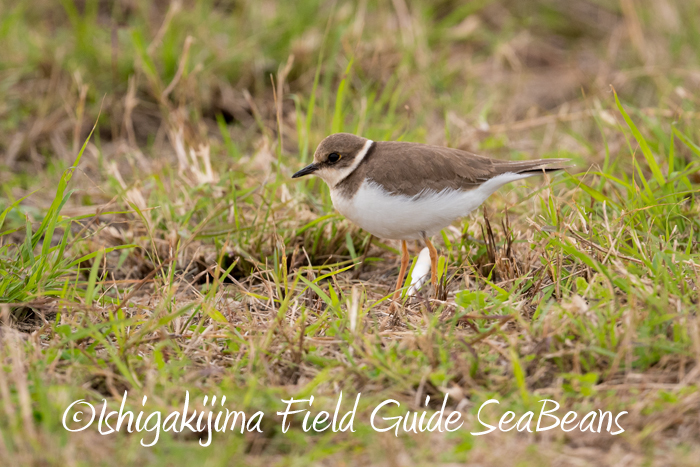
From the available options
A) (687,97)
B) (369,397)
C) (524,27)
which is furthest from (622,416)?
(524,27)

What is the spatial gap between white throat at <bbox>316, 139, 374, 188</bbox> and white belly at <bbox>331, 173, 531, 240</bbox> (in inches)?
5.2

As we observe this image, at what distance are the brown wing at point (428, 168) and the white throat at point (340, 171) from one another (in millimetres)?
39

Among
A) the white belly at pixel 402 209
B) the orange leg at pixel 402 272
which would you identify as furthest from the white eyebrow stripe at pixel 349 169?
the orange leg at pixel 402 272

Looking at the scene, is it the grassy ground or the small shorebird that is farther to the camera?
the small shorebird

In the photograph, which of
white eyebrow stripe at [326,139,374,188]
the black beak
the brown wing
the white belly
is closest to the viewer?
the white belly

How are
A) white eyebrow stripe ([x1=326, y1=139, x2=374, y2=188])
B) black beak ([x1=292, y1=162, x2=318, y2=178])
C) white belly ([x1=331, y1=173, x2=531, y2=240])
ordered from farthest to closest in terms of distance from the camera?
black beak ([x1=292, y1=162, x2=318, y2=178]), white eyebrow stripe ([x1=326, y1=139, x2=374, y2=188]), white belly ([x1=331, y1=173, x2=531, y2=240])

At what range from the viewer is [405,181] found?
3.66 metres

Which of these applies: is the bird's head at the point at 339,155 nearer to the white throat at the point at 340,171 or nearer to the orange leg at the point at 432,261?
the white throat at the point at 340,171

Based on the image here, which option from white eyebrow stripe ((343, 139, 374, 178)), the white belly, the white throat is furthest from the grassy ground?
white eyebrow stripe ((343, 139, 374, 178))

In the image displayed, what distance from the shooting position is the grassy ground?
2553 millimetres

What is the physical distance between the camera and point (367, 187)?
3631 mm

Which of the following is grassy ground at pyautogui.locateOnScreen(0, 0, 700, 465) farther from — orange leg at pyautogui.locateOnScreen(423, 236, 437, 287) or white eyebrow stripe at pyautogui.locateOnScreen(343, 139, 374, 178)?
white eyebrow stripe at pyautogui.locateOnScreen(343, 139, 374, 178)

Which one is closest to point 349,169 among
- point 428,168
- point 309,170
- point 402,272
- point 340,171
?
point 340,171

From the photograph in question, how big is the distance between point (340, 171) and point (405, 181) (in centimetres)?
42
